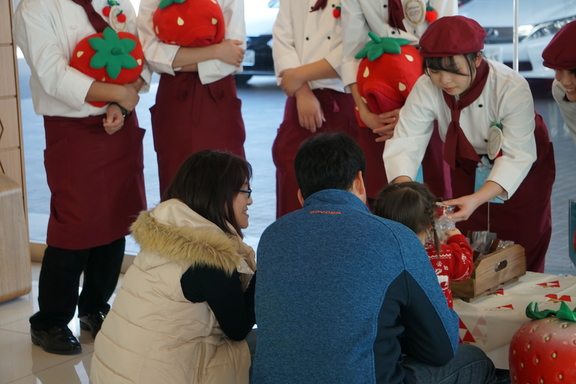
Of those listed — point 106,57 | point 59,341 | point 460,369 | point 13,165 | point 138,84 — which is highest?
point 106,57

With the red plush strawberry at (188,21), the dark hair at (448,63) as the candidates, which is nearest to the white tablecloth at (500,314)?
the dark hair at (448,63)

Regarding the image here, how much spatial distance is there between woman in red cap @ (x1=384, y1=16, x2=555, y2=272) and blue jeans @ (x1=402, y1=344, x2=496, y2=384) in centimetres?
46

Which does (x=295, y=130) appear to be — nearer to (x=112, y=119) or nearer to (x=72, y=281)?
(x=112, y=119)

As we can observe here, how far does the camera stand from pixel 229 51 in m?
2.74

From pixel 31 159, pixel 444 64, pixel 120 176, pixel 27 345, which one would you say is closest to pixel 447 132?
pixel 444 64

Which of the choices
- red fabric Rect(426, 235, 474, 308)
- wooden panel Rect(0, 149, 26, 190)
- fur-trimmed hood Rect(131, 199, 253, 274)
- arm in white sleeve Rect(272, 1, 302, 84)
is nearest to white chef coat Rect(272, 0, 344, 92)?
arm in white sleeve Rect(272, 1, 302, 84)

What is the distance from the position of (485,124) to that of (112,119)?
1.33m

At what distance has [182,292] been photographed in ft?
5.83

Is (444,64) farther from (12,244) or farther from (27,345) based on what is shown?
(12,244)

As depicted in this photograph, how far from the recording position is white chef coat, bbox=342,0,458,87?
97.2 inches

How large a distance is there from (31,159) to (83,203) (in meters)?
2.56

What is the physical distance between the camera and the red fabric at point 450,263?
1.88m

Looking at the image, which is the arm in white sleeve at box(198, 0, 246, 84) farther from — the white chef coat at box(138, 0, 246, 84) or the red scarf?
the red scarf

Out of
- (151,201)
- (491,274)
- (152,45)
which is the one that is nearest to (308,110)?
(152,45)
